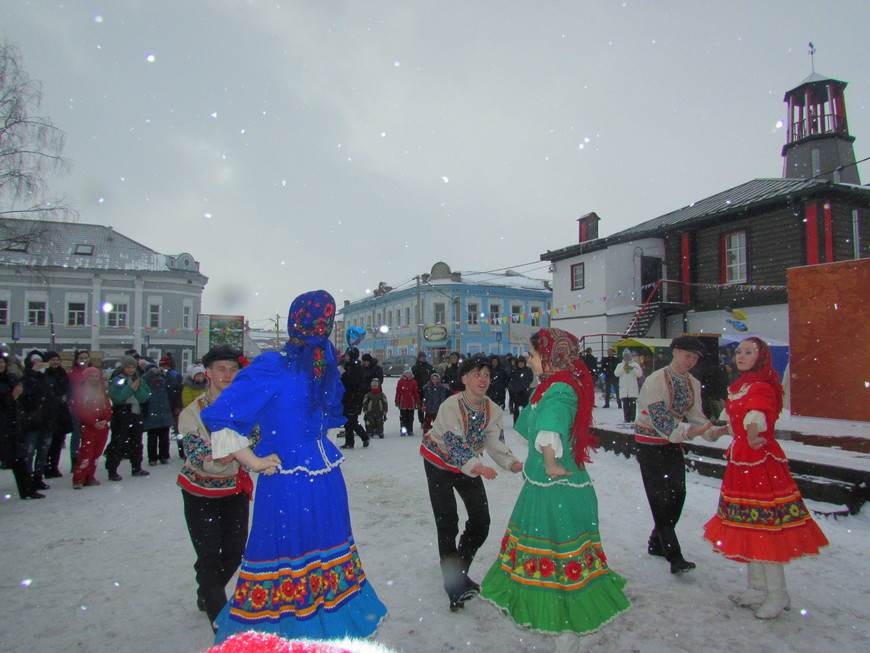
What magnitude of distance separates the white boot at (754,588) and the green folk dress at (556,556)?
1.37 meters

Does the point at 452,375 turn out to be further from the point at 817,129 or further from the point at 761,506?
the point at 817,129

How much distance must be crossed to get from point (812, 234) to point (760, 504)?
17.4 meters

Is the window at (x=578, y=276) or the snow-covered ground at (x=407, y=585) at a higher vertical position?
the window at (x=578, y=276)

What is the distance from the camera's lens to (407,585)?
4.10 meters

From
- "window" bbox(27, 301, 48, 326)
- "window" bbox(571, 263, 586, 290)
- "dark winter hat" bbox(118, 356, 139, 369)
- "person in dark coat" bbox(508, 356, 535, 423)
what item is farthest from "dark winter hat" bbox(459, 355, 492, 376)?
"window" bbox(27, 301, 48, 326)

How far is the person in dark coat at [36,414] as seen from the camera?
22.6 ft

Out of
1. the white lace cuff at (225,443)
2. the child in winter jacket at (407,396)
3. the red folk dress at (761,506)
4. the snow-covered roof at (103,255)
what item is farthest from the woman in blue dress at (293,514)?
the snow-covered roof at (103,255)

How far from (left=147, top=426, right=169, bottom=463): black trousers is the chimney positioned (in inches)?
990

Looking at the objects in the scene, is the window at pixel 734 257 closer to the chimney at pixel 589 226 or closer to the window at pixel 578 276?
the window at pixel 578 276

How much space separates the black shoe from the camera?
4.25 metres

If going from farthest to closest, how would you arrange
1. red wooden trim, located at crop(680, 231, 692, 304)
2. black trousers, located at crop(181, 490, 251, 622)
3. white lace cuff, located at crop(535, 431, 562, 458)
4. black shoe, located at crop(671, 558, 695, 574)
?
red wooden trim, located at crop(680, 231, 692, 304) → black shoe, located at crop(671, 558, 695, 574) → black trousers, located at crop(181, 490, 251, 622) → white lace cuff, located at crop(535, 431, 562, 458)

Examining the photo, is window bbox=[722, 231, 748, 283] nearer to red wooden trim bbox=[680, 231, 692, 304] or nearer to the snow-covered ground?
red wooden trim bbox=[680, 231, 692, 304]

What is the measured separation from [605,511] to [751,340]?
2969 millimetres

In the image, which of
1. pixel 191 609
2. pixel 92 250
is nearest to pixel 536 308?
pixel 92 250
